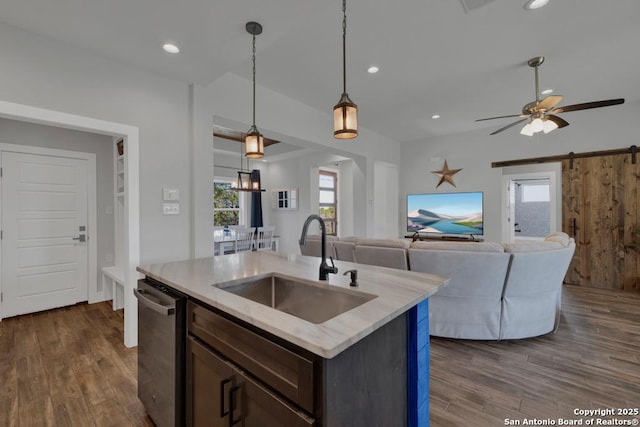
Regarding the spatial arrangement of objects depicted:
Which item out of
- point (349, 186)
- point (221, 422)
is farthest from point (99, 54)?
point (349, 186)

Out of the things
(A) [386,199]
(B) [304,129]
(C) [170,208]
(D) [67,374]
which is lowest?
(D) [67,374]

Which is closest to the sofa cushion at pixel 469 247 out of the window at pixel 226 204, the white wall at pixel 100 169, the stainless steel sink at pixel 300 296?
the stainless steel sink at pixel 300 296

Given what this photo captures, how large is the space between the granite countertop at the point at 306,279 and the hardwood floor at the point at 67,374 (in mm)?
983

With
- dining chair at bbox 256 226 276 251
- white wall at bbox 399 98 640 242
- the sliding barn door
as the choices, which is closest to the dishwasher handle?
dining chair at bbox 256 226 276 251

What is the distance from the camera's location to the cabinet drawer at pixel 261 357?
84 centimetres

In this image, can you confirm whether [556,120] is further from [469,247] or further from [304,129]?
[304,129]

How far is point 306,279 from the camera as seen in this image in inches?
58.0

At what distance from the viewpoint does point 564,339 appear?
2656 mm

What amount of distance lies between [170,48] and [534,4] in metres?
2.88

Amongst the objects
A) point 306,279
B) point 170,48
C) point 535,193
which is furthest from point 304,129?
point 535,193

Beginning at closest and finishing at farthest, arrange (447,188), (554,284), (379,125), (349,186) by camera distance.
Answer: (554,284) < (379,125) < (447,188) < (349,186)

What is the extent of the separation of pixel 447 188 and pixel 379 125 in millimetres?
2003

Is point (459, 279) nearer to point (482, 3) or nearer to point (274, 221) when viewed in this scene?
point (482, 3)

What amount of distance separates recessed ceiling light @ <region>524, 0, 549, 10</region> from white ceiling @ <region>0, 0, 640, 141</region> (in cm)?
5
